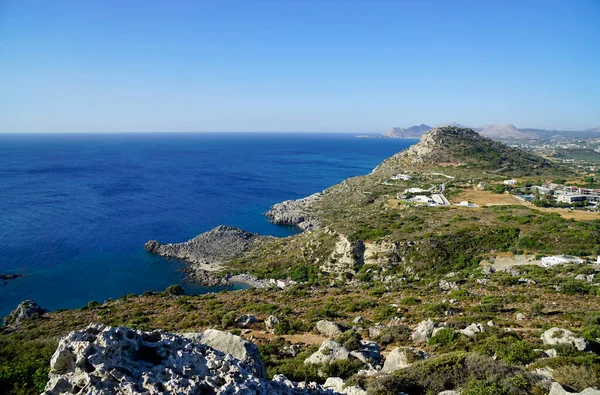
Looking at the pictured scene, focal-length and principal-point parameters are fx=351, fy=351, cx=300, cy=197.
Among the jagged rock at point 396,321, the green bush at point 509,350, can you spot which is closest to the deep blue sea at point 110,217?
the jagged rock at point 396,321

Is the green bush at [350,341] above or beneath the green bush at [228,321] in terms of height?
above

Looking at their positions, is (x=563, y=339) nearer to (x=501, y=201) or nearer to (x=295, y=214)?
(x=501, y=201)

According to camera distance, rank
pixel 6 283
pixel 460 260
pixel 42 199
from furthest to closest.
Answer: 1. pixel 42 199
2. pixel 6 283
3. pixel 460 260

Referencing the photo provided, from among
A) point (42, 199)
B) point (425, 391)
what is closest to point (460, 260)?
point (425, 391)

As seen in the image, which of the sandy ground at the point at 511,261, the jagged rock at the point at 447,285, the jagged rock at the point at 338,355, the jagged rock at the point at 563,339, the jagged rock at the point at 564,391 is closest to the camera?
the jagged rock at the point at 564,391

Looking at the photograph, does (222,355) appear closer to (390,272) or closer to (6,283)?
(390,272)

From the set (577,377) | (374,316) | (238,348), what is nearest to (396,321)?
(374,316)

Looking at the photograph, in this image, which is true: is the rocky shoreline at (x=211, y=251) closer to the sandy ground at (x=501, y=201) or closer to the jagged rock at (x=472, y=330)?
the sandy ground at (x=501, y=201)

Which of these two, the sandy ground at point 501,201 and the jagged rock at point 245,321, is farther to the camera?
the sandy ground at point 501,201
